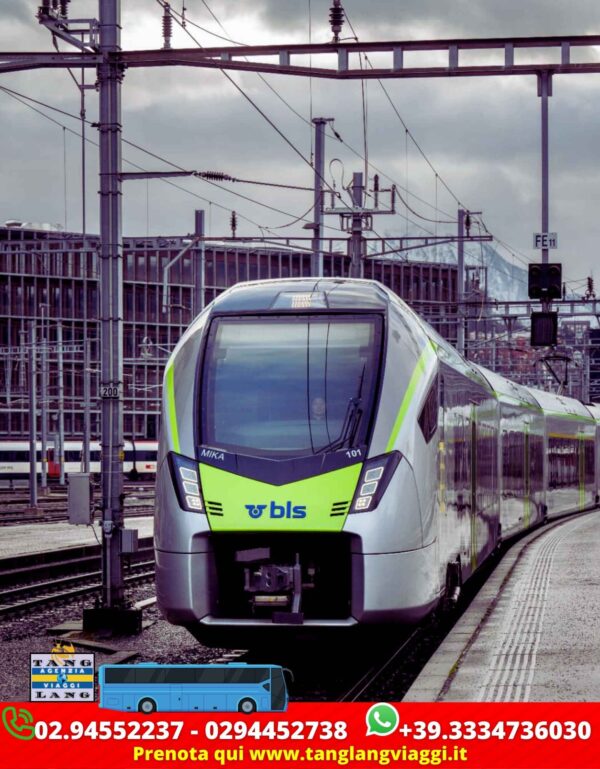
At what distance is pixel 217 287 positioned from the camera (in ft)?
375

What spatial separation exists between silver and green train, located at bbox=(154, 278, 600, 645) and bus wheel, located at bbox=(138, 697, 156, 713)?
301cm

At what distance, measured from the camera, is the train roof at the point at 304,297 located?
12062mm

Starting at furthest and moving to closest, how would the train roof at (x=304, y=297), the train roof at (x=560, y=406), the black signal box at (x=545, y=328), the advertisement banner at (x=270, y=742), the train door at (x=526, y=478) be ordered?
the train roof at (x=560, y=406) < the black signal box at (x=545, y=328) < the train door at (x=526, y=478) < the train roof at (x=304, y=297) < the advertisement banner at (x=270, y=742)

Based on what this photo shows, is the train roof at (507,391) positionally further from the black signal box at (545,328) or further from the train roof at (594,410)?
the train roof at (594,410)

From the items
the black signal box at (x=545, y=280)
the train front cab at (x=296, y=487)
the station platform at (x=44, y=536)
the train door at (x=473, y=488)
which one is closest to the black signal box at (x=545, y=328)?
the black signal box at (x=545, y=280)

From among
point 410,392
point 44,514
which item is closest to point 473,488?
point 410,392

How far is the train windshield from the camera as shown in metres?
11.2

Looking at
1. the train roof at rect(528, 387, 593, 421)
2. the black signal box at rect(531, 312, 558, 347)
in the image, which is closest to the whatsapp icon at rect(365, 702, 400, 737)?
the black signal box at rect(531, 312, 558, 347)

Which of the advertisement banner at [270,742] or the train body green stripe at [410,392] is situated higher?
the train body green stripe at [410,392]

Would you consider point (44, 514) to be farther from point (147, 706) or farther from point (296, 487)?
point (147, 706)

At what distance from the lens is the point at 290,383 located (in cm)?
1148

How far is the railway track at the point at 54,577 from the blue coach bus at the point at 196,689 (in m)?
9.51

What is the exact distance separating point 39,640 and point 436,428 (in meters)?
5.78

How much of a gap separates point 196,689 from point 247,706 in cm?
30
